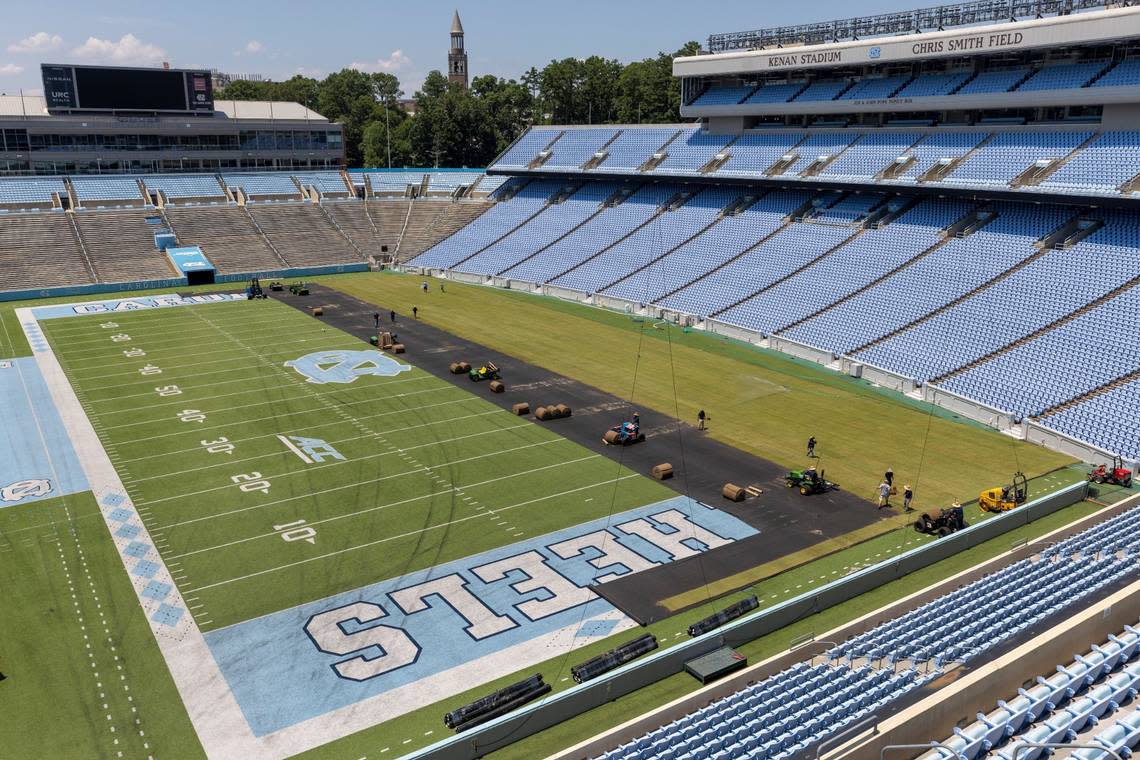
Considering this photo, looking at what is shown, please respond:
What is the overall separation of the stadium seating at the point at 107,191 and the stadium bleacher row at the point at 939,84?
49452 mm

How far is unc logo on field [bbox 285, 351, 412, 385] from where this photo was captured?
4003 centimetres

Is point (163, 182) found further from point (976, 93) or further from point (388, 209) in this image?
point (976, 93)

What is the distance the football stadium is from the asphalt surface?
0.19m

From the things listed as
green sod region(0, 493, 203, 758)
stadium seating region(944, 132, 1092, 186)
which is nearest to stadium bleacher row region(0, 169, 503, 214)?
stadium seating region(944, 132, 1092, 186)

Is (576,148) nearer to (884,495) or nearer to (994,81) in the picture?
(994,81)

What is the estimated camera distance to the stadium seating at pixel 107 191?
71.2 meters

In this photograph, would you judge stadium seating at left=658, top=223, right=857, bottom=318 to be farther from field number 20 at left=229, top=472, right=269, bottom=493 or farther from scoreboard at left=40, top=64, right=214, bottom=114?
scoreboard at left=40, top=64, right=214, bottom=114

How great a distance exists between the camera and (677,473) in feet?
95.1

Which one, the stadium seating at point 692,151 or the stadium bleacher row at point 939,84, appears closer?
the stadium bleacher row at point 939,84

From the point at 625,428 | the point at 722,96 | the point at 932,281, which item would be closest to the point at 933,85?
Answer: the point at 932,281

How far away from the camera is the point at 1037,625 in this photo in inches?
578

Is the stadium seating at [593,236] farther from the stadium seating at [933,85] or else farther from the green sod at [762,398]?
the stadium seating at [933,85]

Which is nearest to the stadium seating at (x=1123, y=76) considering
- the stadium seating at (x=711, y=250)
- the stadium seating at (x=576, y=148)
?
the stadium seating at (x=711, y=250)

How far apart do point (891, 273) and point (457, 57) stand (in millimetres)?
164080
